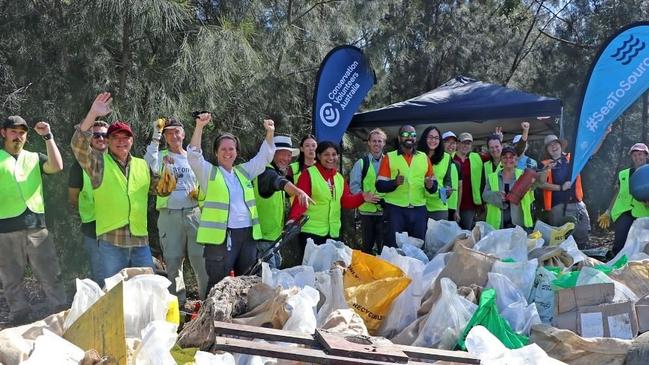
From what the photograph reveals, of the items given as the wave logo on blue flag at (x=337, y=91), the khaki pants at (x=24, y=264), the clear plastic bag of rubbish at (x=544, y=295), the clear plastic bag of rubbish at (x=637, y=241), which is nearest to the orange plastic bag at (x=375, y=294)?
the clear plastic bag of rubbish at (x=544, y=295)

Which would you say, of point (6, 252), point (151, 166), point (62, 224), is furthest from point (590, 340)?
point (62, 224)

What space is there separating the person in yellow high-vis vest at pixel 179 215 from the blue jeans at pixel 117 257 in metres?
0.71

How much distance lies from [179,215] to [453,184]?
2.44 meters

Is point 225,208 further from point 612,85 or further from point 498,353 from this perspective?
point 612,85

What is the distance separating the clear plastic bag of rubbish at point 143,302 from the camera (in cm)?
297

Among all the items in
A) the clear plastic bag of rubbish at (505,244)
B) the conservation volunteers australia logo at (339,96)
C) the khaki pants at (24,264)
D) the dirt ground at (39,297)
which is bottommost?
the dirt ground at (39,297)

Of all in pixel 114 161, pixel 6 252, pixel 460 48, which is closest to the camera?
pixel 114 161

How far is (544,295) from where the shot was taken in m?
3.96

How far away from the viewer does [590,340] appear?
3.24 m

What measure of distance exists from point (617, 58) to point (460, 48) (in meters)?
4.23

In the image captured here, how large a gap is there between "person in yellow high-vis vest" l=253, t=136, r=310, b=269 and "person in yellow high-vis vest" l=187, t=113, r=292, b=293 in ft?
1.13

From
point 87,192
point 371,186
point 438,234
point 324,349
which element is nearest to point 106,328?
point 324,349

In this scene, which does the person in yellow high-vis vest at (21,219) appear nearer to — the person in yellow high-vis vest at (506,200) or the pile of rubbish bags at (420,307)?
the pile of rubbish bags at (420,307)

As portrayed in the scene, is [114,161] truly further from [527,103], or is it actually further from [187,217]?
[527,103]
